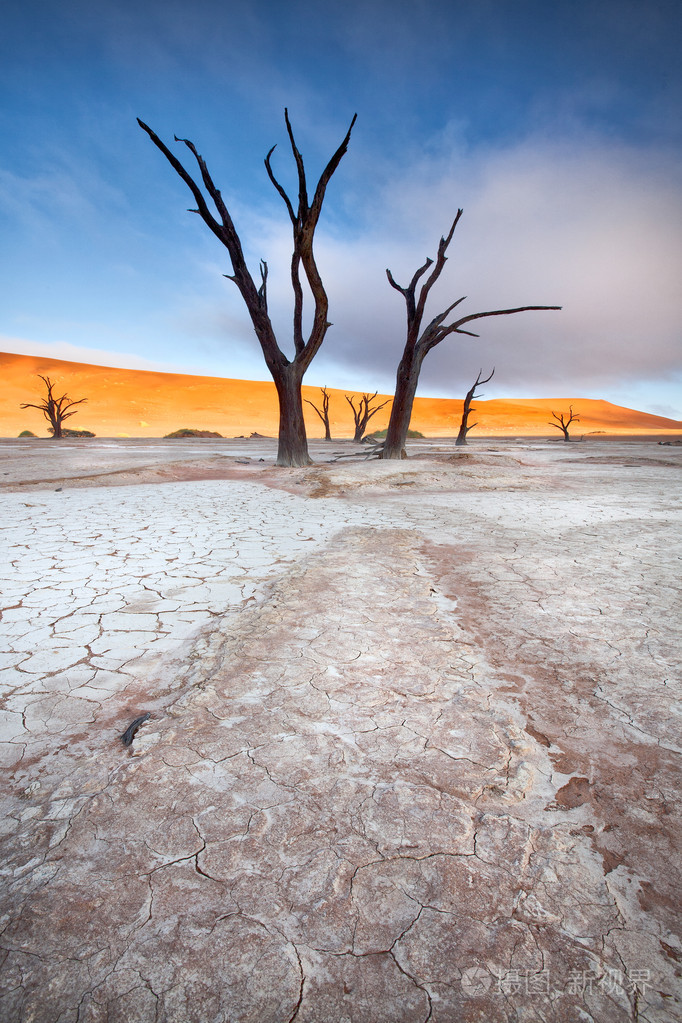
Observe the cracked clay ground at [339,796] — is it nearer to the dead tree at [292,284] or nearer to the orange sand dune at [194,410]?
the dead tree at [292,284]

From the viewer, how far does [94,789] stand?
4.51ft

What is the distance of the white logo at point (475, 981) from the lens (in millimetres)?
904

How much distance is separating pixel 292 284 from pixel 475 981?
11289 millimetres

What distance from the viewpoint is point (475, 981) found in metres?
0.92

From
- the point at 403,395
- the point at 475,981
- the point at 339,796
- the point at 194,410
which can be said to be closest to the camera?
the point at 475,981

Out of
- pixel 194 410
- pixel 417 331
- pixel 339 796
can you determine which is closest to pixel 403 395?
pixel 417 331

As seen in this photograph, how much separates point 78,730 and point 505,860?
1422 mm

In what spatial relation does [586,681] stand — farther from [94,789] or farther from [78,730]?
[78,730]

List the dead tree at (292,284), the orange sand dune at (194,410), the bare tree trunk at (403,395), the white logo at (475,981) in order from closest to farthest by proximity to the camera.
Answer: the white logo at (475,981)
the dead tree at (292,284)
the bare tree trunk at (403,395)
the orange sand dune at (194,410)

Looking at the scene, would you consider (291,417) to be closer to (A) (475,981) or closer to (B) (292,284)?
(B) (292,284)

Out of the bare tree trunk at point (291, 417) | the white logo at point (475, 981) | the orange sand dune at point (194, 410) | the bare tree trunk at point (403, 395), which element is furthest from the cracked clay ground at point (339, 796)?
the orange sand dune at point (194, 410)

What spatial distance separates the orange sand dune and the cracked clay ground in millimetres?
28964

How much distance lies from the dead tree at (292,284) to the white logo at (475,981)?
8.71 metres

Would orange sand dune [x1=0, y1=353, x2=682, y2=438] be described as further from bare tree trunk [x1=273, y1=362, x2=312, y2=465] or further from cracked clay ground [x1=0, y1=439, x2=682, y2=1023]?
cracked clay ground [x1=0, y1=439, x2=682, y2=1023]
